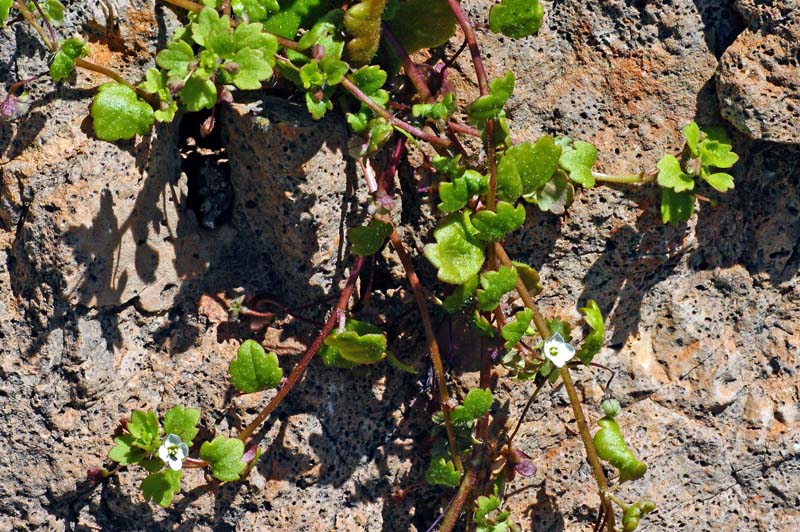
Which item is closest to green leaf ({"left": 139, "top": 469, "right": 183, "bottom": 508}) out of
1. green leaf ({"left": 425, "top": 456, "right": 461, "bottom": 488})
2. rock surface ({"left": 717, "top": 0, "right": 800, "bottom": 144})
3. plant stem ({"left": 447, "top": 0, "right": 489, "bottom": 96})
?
green leaf ({"left": 425, "top": 456, "right": 461, "bottom": 488})

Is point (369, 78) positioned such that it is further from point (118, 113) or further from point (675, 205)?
point (675, 205)

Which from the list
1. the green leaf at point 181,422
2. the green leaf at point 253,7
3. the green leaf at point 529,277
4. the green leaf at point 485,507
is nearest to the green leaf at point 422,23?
the green leaf at point 253,7

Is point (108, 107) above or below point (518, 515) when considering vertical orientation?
above

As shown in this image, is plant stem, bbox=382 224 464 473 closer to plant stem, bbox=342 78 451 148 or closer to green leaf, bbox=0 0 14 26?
plant stem, bbox=342 78 451 148

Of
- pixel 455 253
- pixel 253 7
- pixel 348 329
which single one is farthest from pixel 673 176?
pixel 253 7

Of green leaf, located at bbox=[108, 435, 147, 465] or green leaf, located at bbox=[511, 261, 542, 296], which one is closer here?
green leaf, located at bbox=[108, 435, 147, 465]

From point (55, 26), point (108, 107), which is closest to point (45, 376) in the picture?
point (108, 107)

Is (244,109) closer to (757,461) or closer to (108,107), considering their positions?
(108,107)
